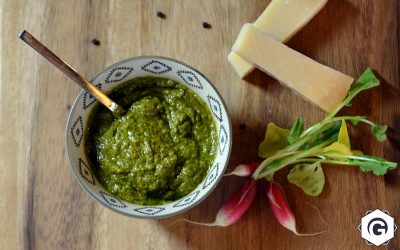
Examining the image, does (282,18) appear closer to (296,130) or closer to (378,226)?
(296,130)

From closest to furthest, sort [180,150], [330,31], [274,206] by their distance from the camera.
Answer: [180,150], [274,206], [330,31]

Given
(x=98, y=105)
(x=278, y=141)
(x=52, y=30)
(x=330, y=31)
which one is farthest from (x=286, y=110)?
(x=52, y=30)

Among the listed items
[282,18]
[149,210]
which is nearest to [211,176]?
[149,210]

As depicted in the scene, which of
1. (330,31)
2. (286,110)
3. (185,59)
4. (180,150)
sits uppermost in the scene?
(330,31)

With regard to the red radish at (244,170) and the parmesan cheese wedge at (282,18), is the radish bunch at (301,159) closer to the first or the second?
the red radish at (244,170)

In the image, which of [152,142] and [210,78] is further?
[210,78]

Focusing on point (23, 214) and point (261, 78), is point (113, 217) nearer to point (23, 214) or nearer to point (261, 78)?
point (23, 214)

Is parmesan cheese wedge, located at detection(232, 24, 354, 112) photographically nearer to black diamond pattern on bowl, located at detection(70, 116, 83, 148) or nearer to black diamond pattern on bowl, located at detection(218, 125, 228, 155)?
black diamond pattern on bowl, located at detection(218, 125, 228, 155)
